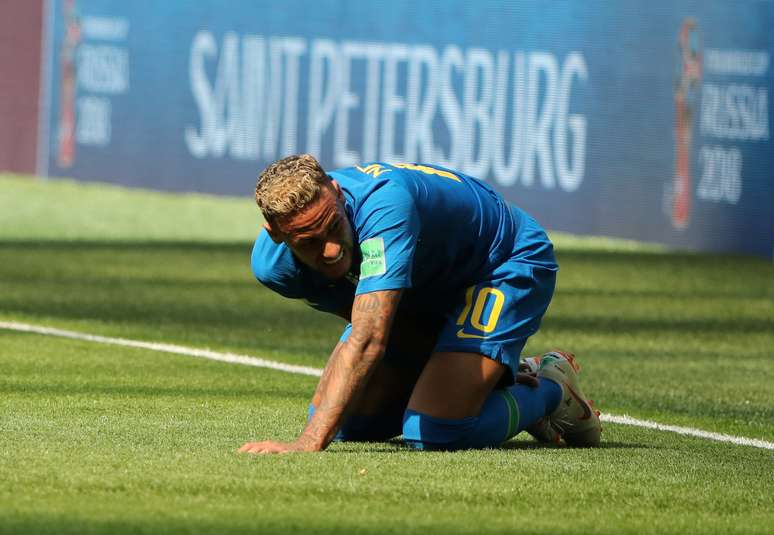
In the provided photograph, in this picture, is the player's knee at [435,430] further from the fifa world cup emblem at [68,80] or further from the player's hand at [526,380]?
the fifa world cup emblem at [68,80]

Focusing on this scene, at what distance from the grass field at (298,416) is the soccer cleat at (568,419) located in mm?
91

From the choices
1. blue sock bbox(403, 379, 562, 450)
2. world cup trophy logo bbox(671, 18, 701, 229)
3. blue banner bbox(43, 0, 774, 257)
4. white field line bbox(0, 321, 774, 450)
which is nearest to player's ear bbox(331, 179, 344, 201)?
blue sock bbox(403, 379, 562, 450)

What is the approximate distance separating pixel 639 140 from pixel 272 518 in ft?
43.9

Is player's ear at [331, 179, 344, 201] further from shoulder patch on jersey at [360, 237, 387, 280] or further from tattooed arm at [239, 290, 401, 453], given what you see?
tattooed arm at [239, 290, 401, 453]

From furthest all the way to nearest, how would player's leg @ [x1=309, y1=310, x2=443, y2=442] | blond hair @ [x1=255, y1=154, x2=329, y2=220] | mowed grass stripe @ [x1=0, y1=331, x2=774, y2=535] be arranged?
player's leg @ [x1=309, y1=310, x2=443, y2=442]
blond hair @ [x1=255, y1=154, x2=329, y2=220]
mowed grass stripe @ [x1=0, y1=331, x2=774, y2=535]

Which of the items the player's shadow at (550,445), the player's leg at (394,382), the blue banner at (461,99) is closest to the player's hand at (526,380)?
the player's shadow at (550,445)

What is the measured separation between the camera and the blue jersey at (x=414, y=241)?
5867mm

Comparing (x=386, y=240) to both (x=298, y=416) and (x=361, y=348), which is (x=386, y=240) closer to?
(x=361, y=348)

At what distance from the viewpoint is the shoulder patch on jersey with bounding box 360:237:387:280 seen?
5.83 metres

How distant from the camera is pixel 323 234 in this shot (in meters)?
5.84

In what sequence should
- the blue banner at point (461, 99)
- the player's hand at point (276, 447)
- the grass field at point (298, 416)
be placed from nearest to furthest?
the grass field at point (298, 416)
the player's hand at point (276, 447)
the blue banner at point (461, 99)

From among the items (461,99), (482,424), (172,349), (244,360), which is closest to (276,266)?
(482,424)

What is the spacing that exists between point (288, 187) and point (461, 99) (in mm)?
14075

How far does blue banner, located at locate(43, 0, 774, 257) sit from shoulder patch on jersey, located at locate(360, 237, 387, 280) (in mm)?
11379
